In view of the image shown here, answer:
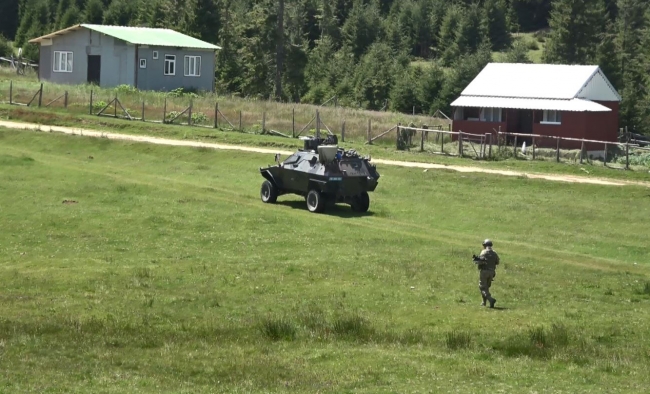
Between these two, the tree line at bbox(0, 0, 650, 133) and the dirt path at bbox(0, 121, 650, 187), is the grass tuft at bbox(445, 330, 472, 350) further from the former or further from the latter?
the tree line at bbox(0, 0, 650, 133)

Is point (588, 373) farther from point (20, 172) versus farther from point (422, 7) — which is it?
point (422, 7)

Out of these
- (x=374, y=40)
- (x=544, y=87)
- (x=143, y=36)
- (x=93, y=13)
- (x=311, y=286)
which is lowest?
(x=311, y=286)

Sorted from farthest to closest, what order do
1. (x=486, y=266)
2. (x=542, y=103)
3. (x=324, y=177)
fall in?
1. (x=542, y=103)
2. (x=324, y=177)
3. (x=486, y=266)

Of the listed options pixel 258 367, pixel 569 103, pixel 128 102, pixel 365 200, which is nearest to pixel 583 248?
pixel 365 200

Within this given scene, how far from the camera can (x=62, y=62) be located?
8688cm

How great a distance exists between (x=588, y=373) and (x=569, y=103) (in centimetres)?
5190

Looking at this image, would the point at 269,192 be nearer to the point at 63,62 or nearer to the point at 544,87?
the point at 544,87

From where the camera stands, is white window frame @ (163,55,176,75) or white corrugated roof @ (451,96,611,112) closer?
white corrugated roof @ (451,96,611,112)

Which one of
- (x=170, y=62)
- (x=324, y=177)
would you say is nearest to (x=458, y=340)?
(x=324, y=177)

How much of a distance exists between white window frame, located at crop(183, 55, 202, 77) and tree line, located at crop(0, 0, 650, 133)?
7555 mm

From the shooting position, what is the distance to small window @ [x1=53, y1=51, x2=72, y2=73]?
86.2 meters

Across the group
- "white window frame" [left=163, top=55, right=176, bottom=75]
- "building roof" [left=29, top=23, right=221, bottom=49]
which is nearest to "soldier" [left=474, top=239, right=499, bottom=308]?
"building roof" [left=29, top=23, right=221, bottom=49]

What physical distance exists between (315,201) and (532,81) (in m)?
36.3

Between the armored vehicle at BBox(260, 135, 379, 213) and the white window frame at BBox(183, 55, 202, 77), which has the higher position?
the white window frame at BBox(183, 55, 202, 77)
